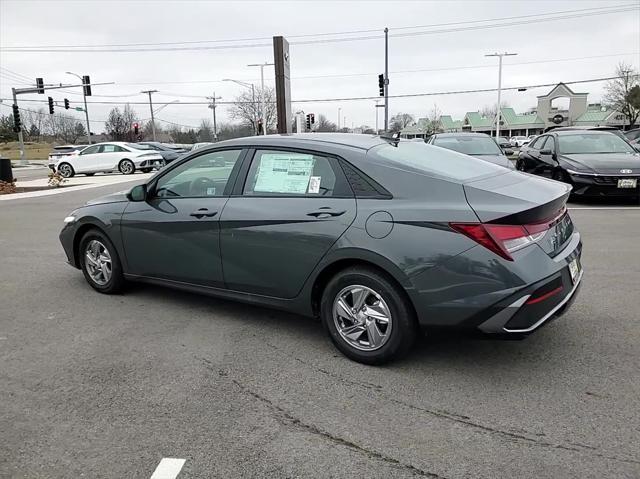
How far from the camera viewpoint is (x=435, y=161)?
3857 millimetres

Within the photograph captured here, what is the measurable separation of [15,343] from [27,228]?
610 centimetres

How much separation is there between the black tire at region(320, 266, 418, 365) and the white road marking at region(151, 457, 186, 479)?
4.60 feet

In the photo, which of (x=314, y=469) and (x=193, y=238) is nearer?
(x=314, y=469)

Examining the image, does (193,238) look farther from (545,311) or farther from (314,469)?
(545,311)

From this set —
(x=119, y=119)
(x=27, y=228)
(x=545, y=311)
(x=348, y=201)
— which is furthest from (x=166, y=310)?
(x=119, y=119)

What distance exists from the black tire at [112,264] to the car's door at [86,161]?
22098 millimetres

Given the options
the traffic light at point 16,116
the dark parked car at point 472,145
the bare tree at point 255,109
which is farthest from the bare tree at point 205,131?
the dark parked car at point 472,145

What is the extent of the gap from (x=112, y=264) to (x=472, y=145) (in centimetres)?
898

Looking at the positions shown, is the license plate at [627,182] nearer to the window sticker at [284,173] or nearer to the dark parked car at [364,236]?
the dark parked car at [364,236]

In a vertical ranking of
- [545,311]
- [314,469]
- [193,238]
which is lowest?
[314,469]

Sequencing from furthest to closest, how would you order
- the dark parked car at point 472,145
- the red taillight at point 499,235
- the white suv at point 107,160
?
the white suv at point 107,160 → the dark parked car at point 472,145 → the red taillight at point 499,235

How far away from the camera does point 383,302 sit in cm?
339

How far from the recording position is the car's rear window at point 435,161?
3580mm

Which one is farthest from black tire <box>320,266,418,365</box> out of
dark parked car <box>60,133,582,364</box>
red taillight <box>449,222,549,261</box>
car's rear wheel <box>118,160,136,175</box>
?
car's rear wheel <box>118,160,136,175</box>
